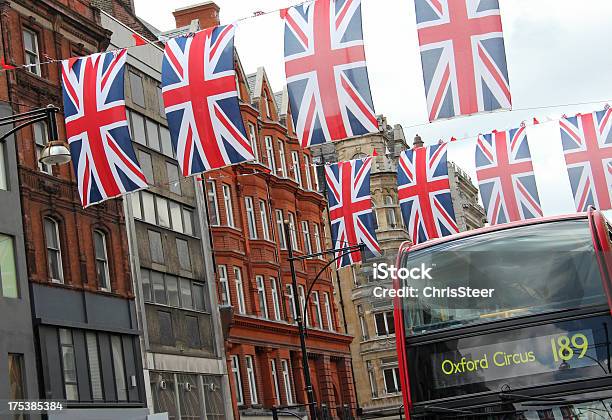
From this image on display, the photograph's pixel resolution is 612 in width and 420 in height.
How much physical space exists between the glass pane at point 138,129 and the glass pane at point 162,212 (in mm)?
2041

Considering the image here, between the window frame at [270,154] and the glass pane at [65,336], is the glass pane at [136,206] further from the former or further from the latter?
the window frame at [270,154]

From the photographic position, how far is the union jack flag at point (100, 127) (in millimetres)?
23766

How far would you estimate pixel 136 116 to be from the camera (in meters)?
39.4

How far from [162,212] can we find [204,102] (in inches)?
692

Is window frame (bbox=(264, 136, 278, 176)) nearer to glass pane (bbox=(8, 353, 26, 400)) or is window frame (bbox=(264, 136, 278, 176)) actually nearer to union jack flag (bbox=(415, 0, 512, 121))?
glass pane (bbox=(8, 353, 26, 400))

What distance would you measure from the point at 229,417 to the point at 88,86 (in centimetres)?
2070

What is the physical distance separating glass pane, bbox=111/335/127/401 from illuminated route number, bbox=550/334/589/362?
22522 millimetres

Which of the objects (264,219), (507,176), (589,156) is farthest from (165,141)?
(589,156)

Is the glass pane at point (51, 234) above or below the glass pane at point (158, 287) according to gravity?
above

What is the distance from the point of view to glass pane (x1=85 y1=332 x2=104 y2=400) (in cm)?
3328

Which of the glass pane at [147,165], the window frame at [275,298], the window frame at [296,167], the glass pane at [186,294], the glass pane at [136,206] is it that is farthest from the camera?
the window frame at [296,167]

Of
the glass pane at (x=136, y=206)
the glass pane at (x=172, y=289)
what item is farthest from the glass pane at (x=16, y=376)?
the glass pane at (x=172, y=289)

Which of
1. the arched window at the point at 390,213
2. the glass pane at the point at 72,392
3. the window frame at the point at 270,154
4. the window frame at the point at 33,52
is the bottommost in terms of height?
the glass pane at the point at 72,392

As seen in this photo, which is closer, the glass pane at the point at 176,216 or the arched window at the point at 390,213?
the glass pane at the point at 176,216
